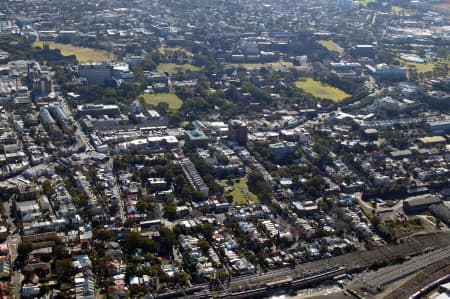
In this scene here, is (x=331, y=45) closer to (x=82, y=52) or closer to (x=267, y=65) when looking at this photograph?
(x=267, y=65)

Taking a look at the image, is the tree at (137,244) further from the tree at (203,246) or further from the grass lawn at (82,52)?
the grass lawn at (82,52)

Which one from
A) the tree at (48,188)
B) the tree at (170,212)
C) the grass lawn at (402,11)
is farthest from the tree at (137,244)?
the grass lawn at (402,11)

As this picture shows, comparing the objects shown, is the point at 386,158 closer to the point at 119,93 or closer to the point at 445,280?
the point at 445,280

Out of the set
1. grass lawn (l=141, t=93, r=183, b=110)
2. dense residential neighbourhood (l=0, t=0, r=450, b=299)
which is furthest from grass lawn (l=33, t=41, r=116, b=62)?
grass lawn (l=141, t=93, r=183, b=110)

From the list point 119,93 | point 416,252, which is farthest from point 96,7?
point 416,252

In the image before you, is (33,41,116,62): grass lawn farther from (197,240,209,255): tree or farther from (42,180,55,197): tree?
(197,240,209,255): tree
